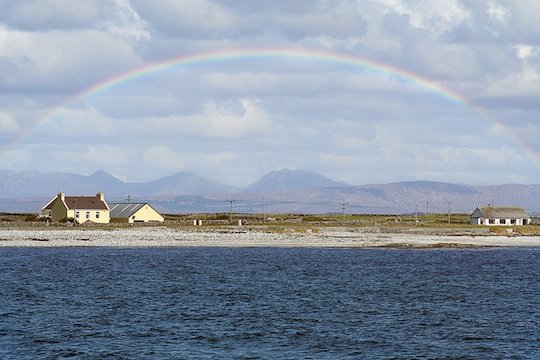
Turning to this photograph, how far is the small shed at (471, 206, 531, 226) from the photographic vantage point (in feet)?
562

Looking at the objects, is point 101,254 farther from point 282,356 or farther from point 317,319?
point 282,356

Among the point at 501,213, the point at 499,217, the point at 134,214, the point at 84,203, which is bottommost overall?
the point at 134,214

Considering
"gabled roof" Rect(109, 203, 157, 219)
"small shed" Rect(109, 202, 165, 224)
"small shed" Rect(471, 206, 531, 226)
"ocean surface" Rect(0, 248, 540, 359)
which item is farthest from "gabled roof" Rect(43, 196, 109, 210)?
"small shed" Rect(471, 206, 531, 226)

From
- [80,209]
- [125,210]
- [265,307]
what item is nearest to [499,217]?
[125,210]

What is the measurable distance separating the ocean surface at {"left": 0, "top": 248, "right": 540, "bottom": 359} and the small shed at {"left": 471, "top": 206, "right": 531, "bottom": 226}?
7843cm

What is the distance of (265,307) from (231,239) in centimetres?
6254

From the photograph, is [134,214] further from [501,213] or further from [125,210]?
[501,213]

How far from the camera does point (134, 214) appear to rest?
15375 centimetres

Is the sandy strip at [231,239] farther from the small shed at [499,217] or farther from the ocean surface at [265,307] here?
the small shed at [499,217]

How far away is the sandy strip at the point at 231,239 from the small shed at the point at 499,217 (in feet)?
135

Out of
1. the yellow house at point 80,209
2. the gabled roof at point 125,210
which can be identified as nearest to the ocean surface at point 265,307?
the yellow house at point 80,209

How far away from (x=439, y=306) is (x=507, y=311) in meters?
4.45

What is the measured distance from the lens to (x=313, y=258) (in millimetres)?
97312

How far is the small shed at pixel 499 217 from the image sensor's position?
171 metres
